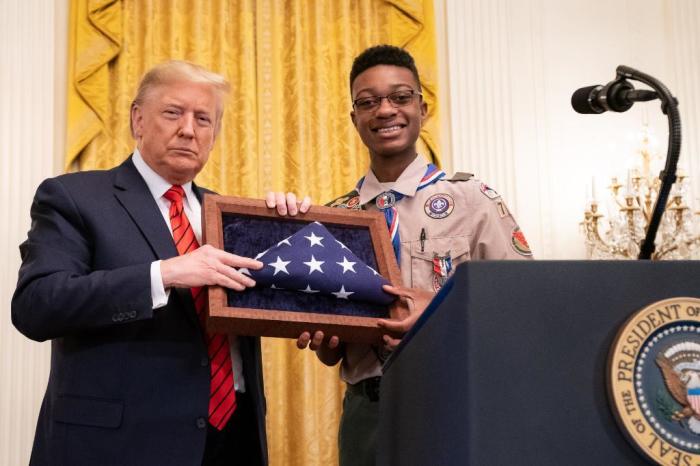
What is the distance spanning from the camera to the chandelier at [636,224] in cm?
498

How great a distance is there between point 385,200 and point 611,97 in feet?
3.44

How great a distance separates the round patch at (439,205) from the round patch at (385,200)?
100 millimetres

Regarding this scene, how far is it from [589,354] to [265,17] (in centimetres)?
437

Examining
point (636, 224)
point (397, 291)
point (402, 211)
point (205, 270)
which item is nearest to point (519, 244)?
point (402, 211)

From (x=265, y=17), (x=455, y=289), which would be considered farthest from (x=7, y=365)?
(x=455, y=289)

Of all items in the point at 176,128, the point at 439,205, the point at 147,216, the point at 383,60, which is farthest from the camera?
the point at 383,60

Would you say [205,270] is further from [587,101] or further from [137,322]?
[587,101]

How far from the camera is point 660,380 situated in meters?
0.97

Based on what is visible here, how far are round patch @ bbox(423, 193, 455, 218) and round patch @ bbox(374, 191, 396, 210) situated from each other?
10cm

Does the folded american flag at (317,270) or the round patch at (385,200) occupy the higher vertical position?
the round patch at (385,200)

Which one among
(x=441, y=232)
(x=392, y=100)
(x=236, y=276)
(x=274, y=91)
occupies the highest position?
(x=274, y=91)

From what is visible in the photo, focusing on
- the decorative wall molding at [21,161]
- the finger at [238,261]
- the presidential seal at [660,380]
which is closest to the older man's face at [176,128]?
→ the finger at [238,261]

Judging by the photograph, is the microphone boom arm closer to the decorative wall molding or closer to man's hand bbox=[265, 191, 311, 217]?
man's hand bbox=[265, 191, 311, 217]

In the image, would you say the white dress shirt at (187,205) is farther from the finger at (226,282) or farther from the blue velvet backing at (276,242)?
the finger at (226,282)
